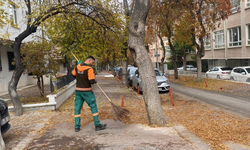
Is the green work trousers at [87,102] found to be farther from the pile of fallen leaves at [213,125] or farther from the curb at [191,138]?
the pile of fallen leaves at [213,125]

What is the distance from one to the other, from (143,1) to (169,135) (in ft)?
12.1

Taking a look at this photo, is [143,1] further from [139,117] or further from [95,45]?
[95,45]

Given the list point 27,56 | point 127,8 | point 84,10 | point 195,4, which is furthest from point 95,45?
point 195,4

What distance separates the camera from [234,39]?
922 inches

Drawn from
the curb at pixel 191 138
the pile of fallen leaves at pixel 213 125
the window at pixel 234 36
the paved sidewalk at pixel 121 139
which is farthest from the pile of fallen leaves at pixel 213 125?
the window at pixel 234 36

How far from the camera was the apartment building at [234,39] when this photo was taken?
68.7ft

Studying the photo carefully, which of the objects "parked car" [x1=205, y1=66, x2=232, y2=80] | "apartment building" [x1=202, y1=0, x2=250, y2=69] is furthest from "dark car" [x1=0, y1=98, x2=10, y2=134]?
"parked car" [x1=205, y1=66, x2=232, y2=80]

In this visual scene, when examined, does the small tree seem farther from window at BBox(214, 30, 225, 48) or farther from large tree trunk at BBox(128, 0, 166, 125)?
window at BBox(214, 30, 225, 48)

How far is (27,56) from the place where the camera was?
9.67 meters

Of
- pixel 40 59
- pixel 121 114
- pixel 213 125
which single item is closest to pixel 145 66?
pixel 121 114

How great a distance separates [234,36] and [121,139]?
22.6 metres

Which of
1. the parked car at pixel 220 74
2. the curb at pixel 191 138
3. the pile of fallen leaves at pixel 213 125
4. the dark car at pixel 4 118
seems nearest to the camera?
the curb at pixel 191 138

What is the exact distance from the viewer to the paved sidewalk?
14.9 feet

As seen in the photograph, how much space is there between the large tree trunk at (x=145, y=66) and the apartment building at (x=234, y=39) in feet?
43.5
